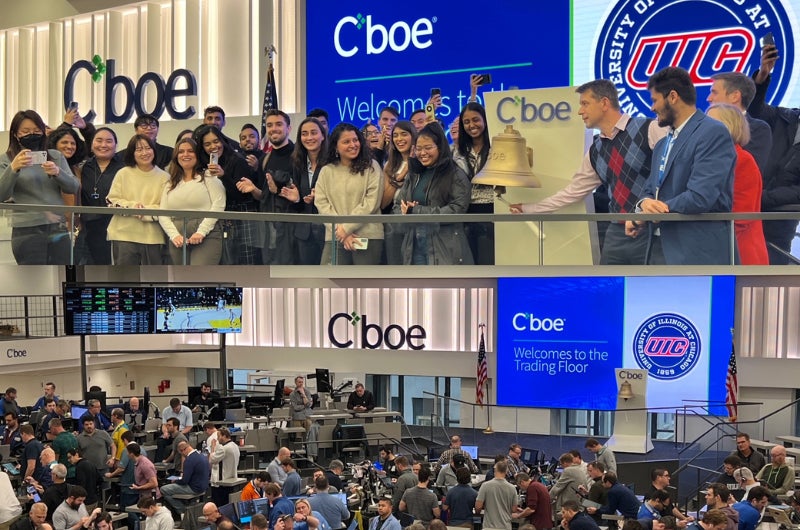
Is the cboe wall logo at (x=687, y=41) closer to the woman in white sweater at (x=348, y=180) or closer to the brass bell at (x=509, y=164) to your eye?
the brass bell at (x=509, y=164)

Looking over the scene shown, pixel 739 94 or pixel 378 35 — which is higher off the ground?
pixel 378 35

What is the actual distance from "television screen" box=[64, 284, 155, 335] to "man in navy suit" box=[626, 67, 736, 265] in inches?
335

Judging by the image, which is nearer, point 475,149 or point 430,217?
point 430,217

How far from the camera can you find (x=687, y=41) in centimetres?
1895

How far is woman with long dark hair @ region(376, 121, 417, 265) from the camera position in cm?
1342

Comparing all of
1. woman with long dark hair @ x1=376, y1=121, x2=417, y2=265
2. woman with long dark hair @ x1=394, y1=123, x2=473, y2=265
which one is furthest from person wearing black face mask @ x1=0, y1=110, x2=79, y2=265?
woman with long dark hair @ x1=394, y1=123, x2=473, y2=265

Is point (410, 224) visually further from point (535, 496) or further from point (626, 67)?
point (626, 67)

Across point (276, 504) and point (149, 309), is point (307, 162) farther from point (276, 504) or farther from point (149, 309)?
point (276, 504)

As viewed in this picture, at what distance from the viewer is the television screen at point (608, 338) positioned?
1886 cm

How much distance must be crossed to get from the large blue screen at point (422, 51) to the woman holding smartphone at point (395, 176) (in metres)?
2.82

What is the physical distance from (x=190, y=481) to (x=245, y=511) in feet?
5.16

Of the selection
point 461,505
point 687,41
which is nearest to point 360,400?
point 461,505

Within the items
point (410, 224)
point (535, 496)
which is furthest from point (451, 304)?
point (535, 496)

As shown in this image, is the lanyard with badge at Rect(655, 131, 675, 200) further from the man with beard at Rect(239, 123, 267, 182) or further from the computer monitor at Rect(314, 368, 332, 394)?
the computer monitor at Rect(314, 368, 332, 394)
